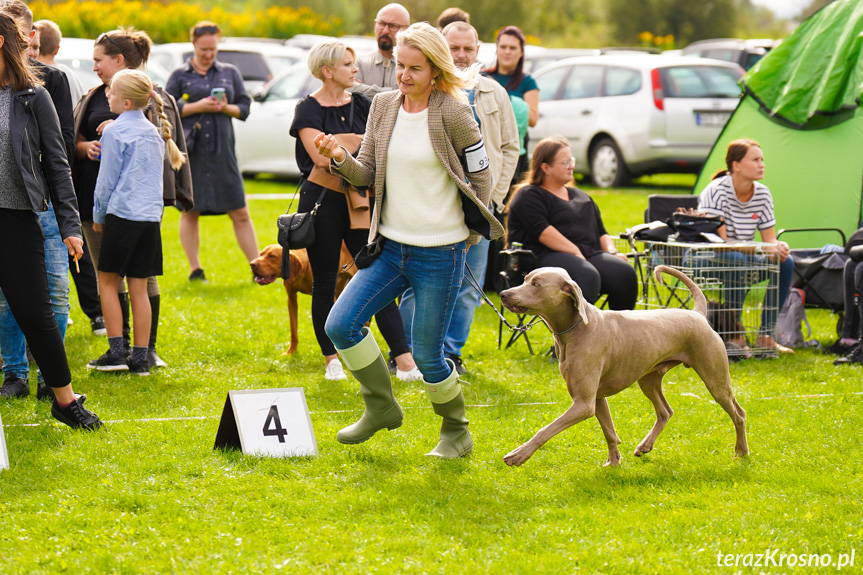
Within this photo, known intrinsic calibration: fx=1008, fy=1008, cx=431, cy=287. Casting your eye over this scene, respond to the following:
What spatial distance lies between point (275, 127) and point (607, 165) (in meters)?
5.16

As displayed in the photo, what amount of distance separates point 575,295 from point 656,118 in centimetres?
1063

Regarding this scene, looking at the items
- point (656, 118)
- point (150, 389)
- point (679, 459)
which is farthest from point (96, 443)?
point (656, 118)

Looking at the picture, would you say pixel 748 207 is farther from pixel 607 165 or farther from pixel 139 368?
pixel 607 165

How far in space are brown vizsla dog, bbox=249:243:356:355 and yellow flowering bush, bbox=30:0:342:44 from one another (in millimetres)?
23487

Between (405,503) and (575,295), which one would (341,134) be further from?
(405,503)

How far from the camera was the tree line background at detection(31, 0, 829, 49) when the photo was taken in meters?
30.3

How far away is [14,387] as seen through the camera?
582cm

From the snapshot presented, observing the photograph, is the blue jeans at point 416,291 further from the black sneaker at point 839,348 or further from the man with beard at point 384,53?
the black sneaker at point 839,348

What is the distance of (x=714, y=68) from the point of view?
15.4 m

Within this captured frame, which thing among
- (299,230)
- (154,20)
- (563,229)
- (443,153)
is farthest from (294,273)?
(154,20)

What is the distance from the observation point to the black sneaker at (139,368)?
253 inches

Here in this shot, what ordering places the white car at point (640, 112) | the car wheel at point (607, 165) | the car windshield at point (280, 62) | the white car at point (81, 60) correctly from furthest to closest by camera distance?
the car windshield at point (280, 62) → the car wheel at point (607, 165) → the white car at point (640, 112) → the white car at point (81, 60)

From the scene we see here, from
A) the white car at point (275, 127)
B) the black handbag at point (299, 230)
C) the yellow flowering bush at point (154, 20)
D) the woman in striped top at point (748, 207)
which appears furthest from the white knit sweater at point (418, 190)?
the yellow flowering bush at point (154, 20)

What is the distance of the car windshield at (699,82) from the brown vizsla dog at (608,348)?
10.3 metres
